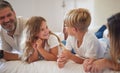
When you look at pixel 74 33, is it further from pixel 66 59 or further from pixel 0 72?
pixel 0 72

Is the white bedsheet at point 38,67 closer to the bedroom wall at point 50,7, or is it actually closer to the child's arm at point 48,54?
the child's arm at point 48,54

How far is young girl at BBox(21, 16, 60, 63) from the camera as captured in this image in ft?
4.10

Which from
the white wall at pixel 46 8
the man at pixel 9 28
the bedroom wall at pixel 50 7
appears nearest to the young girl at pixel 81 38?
the man at pixel 9 28

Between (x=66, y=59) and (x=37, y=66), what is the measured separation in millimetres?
173

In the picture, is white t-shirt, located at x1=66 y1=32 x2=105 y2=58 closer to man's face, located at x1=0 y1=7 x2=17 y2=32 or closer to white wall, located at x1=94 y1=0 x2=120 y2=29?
man's face, located at x1=0 y1=7 x2=17 y2=32

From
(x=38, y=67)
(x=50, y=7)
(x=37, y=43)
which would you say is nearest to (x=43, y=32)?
(x=37, y=43)

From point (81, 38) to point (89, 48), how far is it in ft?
0.29

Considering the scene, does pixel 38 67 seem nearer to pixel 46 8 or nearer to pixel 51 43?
pixel 51 43

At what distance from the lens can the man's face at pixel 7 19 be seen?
141 cm

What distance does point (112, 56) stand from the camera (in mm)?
1049

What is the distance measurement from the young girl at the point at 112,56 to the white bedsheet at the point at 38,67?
7cm

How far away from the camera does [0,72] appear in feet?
4.01

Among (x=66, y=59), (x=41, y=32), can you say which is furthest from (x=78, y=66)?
(x=41, y=32)

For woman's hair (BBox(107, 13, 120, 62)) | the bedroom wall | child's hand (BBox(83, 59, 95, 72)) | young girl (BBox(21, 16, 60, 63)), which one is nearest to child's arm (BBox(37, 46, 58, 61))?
young girl (BBox(21, 16, 60, 63))
